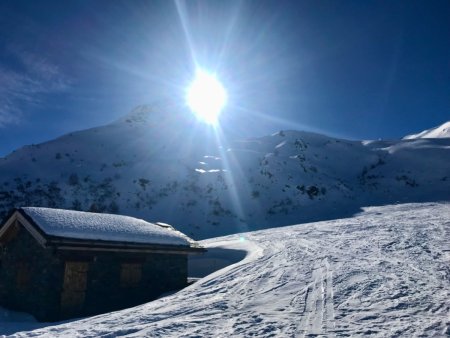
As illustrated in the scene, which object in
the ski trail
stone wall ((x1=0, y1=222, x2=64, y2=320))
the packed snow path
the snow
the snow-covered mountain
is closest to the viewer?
the ski trail

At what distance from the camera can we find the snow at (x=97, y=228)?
43.7ft

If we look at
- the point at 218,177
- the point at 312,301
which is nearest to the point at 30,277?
the point at 312,301

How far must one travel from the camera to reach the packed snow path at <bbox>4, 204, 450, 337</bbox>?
7.39m

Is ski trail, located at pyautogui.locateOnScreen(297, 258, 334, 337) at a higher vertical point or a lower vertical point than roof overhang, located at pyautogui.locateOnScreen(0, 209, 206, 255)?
lower

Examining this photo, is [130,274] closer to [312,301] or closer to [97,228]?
[97,228]

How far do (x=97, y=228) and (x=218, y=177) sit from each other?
2906cm

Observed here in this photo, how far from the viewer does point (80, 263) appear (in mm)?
13219

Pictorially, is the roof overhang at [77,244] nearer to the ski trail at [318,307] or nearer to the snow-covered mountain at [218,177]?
the ski trail at [318,307]

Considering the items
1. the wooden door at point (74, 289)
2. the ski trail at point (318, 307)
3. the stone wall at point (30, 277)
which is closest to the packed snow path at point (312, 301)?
the ski trail at point (318, 307)

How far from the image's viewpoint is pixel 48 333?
8492mm

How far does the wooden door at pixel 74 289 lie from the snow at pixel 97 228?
103 centimetres

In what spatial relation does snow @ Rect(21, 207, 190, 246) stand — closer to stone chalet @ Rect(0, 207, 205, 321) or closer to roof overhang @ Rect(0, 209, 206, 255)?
stone chalet @ Rect(0, 207, 205, 321)

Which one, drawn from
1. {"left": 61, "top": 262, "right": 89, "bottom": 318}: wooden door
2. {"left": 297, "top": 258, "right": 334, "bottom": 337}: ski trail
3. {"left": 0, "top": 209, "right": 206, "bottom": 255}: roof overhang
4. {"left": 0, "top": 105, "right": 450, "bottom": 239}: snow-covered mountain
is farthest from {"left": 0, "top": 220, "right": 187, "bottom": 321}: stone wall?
{"left": 0, "top": 105, "right": 450, "bottom": 239}: snow-covered mountain

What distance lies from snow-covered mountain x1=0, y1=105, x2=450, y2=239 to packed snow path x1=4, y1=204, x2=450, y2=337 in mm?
20493
